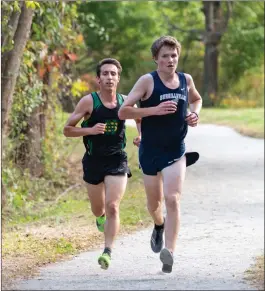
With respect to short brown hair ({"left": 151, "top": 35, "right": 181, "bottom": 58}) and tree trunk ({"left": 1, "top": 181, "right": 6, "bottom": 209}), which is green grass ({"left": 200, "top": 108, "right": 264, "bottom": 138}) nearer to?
tree trunk ({"left": 1, "top": 181, "right": 6, "bottom": 209})

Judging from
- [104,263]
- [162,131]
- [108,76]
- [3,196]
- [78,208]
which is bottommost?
[78,208]

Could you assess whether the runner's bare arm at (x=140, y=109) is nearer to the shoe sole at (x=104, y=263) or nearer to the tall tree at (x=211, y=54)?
the shoe sole at (x=104, y=263)

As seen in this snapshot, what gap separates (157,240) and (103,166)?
601 mm

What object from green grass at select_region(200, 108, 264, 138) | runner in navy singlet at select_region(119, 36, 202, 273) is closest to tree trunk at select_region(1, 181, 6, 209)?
runner in navy singlet at select_region(119, 36, 202, 273)

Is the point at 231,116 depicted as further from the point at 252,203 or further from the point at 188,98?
the point at 188,98

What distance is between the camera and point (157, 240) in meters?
7.07

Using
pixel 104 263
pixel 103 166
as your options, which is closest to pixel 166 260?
pixel 104 263

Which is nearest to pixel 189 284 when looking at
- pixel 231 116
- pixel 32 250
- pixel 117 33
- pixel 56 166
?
pixel 32 250

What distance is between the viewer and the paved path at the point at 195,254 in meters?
8.57

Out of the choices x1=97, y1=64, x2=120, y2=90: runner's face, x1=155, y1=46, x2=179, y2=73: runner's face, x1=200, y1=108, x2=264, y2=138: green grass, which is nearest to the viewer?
x1=155, y1=46, x2=179, y2=73: runner's face

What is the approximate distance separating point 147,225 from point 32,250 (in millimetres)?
1695

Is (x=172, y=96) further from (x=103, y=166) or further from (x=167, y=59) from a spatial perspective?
(x=103, y=166)

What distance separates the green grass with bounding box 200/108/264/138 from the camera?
2414 centimetres

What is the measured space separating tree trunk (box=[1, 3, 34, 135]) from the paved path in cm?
182
